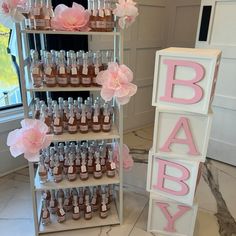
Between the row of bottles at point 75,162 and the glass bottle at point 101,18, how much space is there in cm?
72

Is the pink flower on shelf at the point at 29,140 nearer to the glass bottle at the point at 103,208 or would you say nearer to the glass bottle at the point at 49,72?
the glass bottle at the point at 49,72

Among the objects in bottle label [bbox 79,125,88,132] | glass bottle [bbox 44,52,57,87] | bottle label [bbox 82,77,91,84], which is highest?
glass bottle [bbox 44,52,57,87]

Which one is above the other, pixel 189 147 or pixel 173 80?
pixel 173 80

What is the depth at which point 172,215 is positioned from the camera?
5.02 ft

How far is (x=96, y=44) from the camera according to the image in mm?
2355

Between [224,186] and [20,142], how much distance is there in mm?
1658

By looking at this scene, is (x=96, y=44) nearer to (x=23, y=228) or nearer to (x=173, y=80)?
(x=173, y=80)

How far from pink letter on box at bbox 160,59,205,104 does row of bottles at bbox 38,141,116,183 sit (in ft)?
1.85

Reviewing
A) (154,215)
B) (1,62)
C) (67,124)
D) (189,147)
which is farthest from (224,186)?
(1,62)

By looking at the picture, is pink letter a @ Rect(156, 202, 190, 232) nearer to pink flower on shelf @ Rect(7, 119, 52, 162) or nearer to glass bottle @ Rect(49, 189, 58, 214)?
glass bottle @ Rect(49, 189, 58, 214)

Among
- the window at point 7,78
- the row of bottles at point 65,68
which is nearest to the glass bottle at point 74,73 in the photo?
the row of bottles at point 65,68

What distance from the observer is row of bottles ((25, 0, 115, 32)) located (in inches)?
48.8

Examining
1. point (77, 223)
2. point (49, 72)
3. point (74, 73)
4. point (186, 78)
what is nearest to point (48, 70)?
point (49, 72)

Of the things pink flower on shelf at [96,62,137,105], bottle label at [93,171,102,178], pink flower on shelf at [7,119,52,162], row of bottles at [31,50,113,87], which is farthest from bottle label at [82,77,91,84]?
bottle label at [93,171,102,178]
